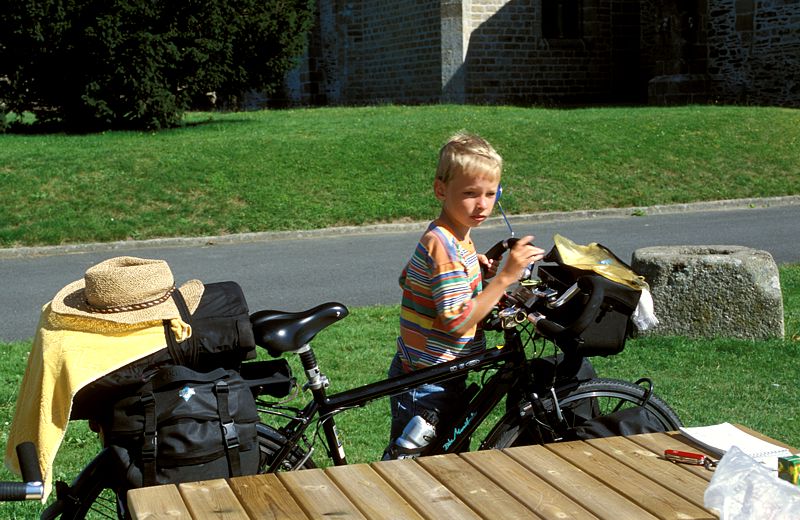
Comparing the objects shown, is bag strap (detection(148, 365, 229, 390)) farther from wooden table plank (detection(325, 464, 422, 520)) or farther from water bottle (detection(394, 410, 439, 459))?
water bottle (detection(394, 410, 439, 459))

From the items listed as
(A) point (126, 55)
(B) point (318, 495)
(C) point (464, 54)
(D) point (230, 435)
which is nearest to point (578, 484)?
(B) point (318, 495)

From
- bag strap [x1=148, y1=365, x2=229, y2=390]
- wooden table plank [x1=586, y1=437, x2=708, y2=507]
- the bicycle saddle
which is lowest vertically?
wooden table plank [x1=586, y1=437, x2=708, y2=507]

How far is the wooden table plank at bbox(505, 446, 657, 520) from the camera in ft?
8.21

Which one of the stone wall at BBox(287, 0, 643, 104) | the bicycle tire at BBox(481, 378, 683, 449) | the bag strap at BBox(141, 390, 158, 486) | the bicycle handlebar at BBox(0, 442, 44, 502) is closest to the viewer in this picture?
the bicycle handlebar at BBox(0, 442, 44, 502)

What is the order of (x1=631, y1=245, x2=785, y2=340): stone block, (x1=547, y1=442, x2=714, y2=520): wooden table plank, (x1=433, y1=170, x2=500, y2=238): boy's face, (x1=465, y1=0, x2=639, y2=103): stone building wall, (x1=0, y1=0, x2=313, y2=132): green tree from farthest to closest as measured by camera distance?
(x1=465, y1=0, x2=639, y2=103): stone building wall < (x1=0, y1=0, x2=313, y2=132): green tree < (x1=631, y1=245, x2=785, y2=340): stone block < (x1=433, y1=170, x2=500, y2=238): boy's face < (x1=547, y1=442, x2=714, y2=520): wooden table plank

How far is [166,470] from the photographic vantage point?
9.82 ft

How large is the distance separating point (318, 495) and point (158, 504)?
406 mm

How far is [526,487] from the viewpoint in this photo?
269 cm

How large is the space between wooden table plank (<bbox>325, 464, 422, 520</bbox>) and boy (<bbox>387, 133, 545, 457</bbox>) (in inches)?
28.9

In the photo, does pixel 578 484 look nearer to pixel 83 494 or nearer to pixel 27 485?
pixel 27 485

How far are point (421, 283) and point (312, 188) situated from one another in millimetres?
11893

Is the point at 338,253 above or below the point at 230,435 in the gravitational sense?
below

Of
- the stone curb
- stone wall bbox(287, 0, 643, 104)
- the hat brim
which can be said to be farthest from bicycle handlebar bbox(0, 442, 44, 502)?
stone wall bbox(287, 0, 643, 104)

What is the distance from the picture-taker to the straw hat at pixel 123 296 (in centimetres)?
306
